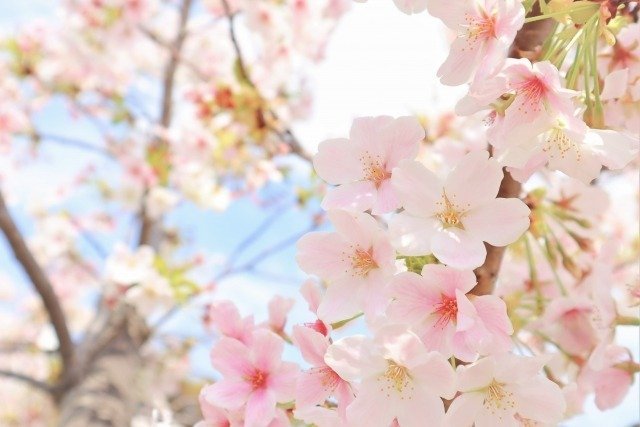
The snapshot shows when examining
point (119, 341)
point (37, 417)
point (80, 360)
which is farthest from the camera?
point (37, 417)

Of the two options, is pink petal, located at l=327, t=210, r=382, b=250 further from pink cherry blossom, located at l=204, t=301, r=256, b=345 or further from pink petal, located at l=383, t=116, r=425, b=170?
pink cherry blossom, located at l=204, t=301, r=256, b=345

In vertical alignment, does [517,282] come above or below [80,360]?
above

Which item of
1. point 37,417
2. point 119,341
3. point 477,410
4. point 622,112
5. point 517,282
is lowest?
point 37,417

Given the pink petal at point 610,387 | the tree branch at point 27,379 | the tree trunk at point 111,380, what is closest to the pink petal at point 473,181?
the pink petal at point 610,387

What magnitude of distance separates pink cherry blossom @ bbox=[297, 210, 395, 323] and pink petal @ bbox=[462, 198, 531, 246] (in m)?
→ 0.09

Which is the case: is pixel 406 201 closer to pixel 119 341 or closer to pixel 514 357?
pixel 514 357

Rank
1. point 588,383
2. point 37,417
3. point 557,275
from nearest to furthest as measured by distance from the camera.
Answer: point 588,383, point 557,275, point 37,417

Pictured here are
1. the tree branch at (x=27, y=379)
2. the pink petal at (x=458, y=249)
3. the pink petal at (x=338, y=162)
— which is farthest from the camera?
the tree branch at (x=27, y=379)

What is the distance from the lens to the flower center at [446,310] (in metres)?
0.61

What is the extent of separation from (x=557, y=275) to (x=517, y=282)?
0.34 ft

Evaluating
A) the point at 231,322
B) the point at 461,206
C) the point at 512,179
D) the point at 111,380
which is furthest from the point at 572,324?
the point at 111,380

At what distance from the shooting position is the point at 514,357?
0.60 meters

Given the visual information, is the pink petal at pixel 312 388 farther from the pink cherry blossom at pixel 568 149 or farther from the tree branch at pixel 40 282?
the tree branch at pixel 40 282

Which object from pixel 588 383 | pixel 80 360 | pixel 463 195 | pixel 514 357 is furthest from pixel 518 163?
pixel 80 360
